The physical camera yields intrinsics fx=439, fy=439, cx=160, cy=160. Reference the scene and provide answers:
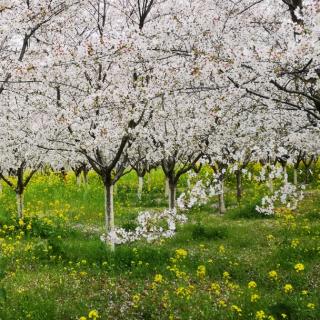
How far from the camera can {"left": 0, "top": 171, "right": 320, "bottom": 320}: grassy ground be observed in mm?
7496

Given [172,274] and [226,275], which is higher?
[226,275]

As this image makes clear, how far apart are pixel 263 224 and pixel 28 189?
16.3m

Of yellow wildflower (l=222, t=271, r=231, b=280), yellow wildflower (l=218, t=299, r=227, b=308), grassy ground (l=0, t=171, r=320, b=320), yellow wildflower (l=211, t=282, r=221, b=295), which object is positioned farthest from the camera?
yellow wildflower (l=222, t=271, r=231, b=280)

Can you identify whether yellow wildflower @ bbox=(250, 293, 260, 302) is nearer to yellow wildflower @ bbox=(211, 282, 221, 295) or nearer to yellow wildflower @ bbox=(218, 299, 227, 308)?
yellow wildflower @ bbox=(218, 299, 227, 308)

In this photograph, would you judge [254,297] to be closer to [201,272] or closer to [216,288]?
[216,288]

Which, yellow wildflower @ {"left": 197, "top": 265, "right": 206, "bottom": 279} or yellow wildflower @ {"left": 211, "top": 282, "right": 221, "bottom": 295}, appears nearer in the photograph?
yellow wildflower @ {"left": 211, "top": 282, "right": 221, "bottom": 295}

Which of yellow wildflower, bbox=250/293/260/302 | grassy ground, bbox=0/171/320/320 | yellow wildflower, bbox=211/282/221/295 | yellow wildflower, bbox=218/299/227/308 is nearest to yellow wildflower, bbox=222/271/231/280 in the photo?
grassy ground, bbox=0/171/320/320

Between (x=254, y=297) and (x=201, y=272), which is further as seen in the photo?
(x=201, y=272)

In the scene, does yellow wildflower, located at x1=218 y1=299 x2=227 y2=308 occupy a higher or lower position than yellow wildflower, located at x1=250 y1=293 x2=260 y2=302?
lower

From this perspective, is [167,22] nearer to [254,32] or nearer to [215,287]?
[254,32]

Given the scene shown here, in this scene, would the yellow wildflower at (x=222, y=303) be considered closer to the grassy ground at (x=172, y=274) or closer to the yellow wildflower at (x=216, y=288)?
the grassy ground at (x=172, y=274)

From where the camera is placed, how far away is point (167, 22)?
1261 cm

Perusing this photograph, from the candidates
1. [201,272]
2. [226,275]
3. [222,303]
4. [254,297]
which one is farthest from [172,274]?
[254,297]

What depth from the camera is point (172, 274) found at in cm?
954
